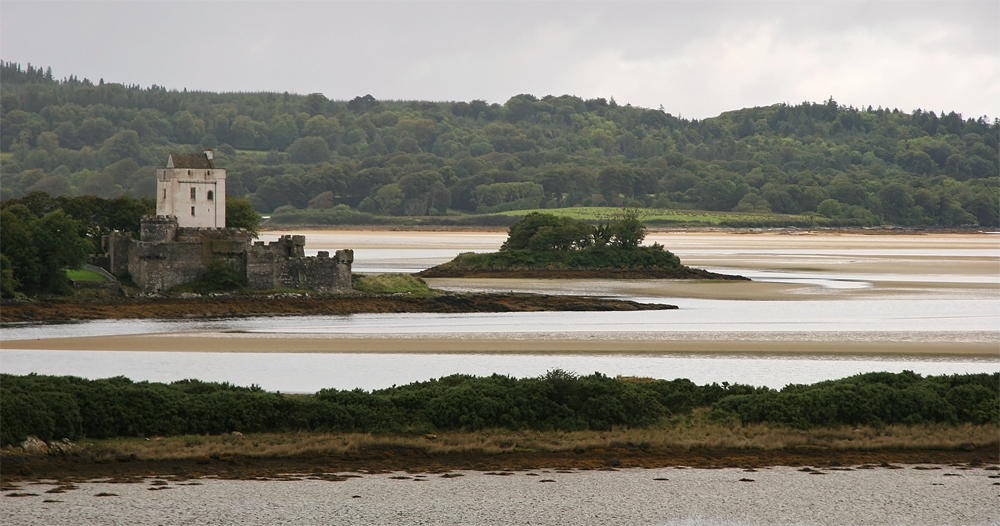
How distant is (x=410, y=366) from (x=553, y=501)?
40.8 feet

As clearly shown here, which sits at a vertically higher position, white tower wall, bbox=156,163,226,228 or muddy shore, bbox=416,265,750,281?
white tower wall, bbox=156,163,226,228

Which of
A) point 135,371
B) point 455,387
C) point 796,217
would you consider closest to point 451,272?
point 135,371

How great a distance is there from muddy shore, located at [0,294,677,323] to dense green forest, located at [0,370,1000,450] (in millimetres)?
19249

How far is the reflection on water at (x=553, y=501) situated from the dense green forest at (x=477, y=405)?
271cm

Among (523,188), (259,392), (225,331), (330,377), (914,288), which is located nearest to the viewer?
(259,392)

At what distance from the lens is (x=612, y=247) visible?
63.9m

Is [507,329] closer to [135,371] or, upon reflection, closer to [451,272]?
[135,371]

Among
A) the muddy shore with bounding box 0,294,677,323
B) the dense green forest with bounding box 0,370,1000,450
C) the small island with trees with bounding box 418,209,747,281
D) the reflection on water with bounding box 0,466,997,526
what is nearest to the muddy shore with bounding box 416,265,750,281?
the small island with trees with bounding box 418,209,747,281

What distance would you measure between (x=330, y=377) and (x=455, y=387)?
19.1 feet

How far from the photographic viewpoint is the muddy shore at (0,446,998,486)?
1505cm

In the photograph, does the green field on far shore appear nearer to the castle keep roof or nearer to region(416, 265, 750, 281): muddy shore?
region(416, 265, 750, 281): muddy shore

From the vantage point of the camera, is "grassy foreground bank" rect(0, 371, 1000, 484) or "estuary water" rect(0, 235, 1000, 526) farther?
"grassy foreground bank" rect(0, 371, 1000, 484)

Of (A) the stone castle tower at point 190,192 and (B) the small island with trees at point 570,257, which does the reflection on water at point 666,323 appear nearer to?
(A) the stone castle tower at point 190,192

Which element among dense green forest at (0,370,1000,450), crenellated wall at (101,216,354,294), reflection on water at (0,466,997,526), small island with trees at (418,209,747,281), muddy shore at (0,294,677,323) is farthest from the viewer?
small island with trees at (418,209,747,281)
